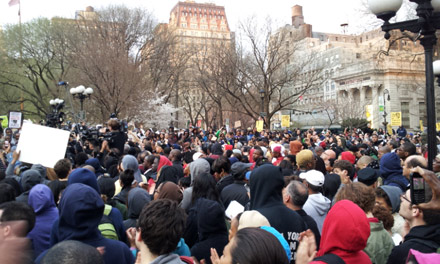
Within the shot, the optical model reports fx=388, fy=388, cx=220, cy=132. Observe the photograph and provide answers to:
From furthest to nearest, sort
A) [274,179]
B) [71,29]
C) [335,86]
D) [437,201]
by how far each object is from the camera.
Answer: [335,86], [71,29], [274,179], [437,201]

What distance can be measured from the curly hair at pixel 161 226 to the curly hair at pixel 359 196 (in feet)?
5.98

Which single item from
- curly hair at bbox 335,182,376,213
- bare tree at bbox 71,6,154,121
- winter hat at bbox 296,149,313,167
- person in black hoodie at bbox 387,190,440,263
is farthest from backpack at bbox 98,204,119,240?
bare tree at bbox 71,6,154,121

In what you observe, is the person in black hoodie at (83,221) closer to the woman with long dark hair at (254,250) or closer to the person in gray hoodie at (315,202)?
the woman with long dark hair at (254,250)

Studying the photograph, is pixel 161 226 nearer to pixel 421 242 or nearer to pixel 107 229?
pixel 107 229

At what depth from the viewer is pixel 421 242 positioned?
3.01m

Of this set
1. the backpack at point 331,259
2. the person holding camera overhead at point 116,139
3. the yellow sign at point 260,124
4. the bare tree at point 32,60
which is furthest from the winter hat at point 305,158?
the bare tree at point 32,60

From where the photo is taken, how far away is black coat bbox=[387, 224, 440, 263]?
2.97m

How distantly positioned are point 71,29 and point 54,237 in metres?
38.0

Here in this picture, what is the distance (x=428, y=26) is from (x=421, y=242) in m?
4.61

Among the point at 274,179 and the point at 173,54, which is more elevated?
the point at 173,54

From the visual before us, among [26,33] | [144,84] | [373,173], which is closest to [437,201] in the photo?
[373,173]

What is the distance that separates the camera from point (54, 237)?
10.7 ft

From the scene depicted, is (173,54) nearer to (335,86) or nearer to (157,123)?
(157,123)

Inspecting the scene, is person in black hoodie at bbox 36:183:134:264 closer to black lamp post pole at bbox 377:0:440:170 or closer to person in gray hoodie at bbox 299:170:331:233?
person in gray hoodie at bbox 299:170:331:233
